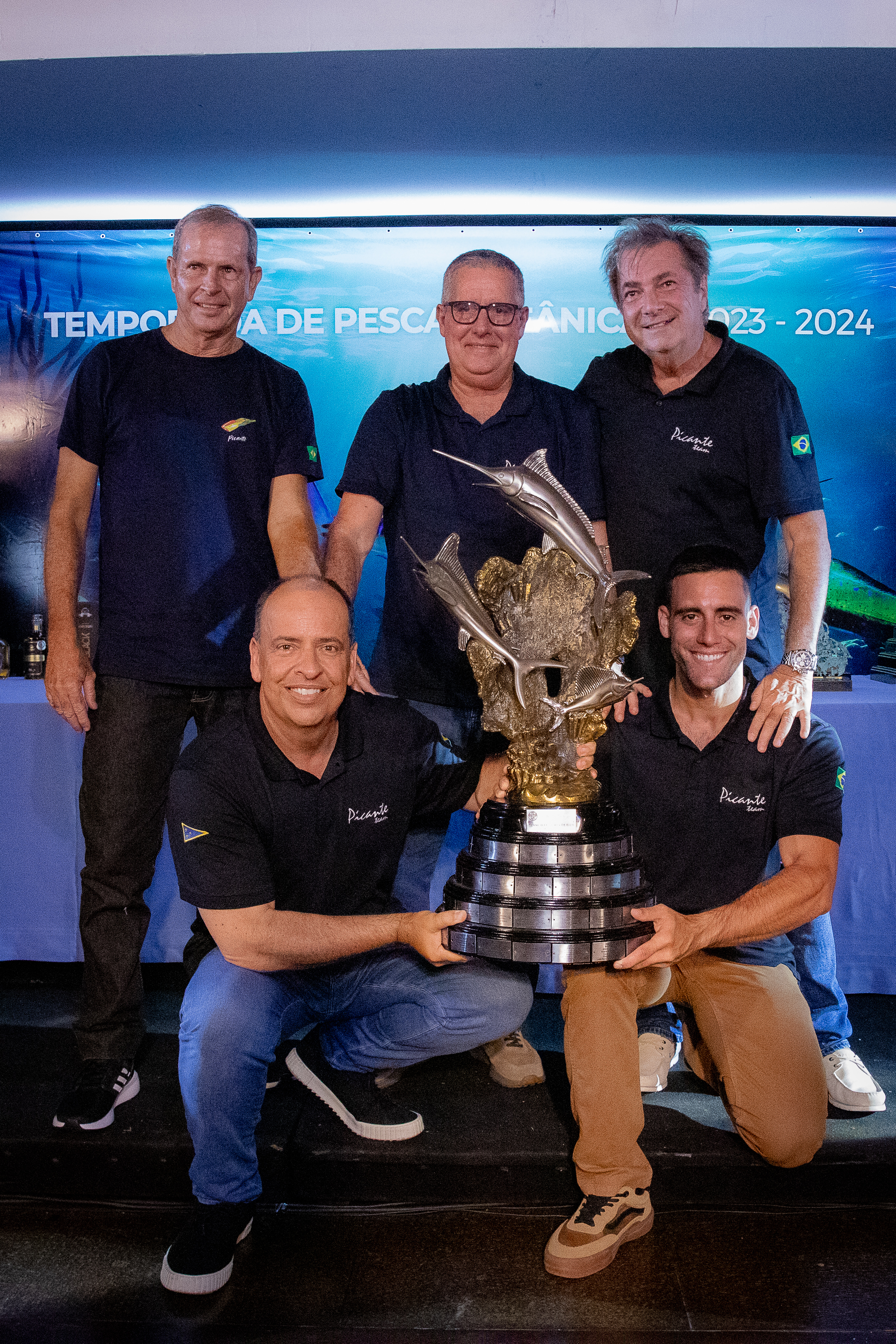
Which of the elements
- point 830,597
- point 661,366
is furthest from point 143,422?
point 830,597

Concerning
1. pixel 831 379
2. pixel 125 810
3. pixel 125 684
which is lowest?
pixel 125 810

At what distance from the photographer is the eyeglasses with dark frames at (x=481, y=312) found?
2.26 metres

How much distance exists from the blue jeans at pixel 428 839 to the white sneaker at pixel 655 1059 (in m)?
0.56

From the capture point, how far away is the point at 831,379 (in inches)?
148

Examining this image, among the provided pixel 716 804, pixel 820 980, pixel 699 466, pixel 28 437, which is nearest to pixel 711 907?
pixel 716 804

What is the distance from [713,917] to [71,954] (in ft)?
6.27

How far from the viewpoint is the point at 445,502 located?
241 centimetres

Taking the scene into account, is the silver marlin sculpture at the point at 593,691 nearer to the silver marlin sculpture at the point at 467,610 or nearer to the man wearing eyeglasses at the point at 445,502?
the silver marlin sculpture at the point at 467,610

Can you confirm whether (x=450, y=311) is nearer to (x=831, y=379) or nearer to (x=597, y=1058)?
(x=597, y=1058)

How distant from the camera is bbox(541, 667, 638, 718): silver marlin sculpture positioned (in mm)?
1871

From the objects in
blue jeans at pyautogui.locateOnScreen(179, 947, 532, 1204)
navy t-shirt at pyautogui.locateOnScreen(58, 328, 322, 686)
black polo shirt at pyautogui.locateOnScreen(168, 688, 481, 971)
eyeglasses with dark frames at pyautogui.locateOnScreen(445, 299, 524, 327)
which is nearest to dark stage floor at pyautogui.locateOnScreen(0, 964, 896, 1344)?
blue jeans at pyautogui.locateOnScreen(179, 947, 532, 1204)

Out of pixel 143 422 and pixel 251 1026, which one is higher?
pixel 143 422

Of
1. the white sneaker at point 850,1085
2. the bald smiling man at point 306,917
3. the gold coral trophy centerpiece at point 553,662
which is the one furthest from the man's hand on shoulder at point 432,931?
the white sneaker at point 850,1085

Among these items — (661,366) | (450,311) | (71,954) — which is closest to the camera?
(450,311)
